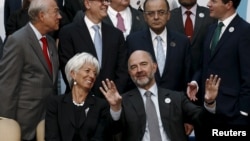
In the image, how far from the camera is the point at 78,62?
16.8ft

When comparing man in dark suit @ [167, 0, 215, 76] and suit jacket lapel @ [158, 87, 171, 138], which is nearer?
suit jacket lapel @ [158, 87, 171, 138]

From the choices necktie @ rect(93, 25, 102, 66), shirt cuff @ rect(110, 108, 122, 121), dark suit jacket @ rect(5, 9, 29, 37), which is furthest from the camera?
dark suit jacket @ rect(5, 9, 29, 37)

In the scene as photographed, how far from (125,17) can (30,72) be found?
1.20 m

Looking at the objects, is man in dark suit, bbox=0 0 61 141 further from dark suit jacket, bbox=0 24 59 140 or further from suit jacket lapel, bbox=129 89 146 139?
suit jacket lapel, bbox=129 89 146 139

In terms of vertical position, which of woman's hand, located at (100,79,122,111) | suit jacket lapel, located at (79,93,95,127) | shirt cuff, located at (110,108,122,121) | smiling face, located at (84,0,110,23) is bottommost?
suit jacket lapel, located at (79,93,95,127)

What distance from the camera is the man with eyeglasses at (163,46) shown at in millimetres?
5582

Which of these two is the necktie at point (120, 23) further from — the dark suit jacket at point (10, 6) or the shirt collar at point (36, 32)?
the dark suit jacket at point (10, 6)

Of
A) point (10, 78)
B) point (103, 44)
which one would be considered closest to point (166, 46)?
point (103, 44)

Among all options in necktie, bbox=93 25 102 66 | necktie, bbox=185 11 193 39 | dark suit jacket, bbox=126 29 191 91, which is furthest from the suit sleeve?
necktie, bbox=185 11 193 39

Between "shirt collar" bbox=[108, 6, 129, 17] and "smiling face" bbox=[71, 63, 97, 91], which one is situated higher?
"shirt collar" bbox=[108, 6, 129, 17]

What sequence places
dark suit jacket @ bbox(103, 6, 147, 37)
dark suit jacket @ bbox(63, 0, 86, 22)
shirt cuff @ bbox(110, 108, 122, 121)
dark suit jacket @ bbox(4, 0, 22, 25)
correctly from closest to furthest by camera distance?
shirt cuff @ bbox(110, 108, 122, 121) < dark suit jacket @ bbox(103, 6, 147, 37) < dark suit jacket @ bbox(63, 0, 86, 22) < dark suit jacket @ bbox(4, 0, 22, 25)

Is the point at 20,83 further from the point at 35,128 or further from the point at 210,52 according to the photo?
the point at 210,52

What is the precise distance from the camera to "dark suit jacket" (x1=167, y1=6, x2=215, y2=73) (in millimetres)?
5855

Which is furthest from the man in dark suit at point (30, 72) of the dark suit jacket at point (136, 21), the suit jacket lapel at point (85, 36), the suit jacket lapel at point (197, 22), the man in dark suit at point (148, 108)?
the suit jacket lapel at point (197, 22)
